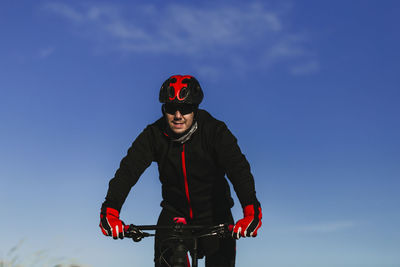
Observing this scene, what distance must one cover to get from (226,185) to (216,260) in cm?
91

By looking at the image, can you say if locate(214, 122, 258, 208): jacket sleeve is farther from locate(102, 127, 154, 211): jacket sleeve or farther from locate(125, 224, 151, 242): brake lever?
locate(125, 224, 151, 242): brake lever

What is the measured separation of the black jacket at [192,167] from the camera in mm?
6051

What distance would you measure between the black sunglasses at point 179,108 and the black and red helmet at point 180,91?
0.07 meters

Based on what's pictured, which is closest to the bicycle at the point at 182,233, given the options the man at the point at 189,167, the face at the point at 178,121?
the man at the point at 189,167

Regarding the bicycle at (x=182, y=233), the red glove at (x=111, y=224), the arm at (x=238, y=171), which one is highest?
the arm at (x=238, y=171)

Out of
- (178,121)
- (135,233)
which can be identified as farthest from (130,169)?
(135,233)

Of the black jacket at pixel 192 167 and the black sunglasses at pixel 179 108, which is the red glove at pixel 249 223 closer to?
the black jacket at pixel 192 167

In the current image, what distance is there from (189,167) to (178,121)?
1.77ft

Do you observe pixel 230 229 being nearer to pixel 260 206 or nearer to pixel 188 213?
pixel 260 206

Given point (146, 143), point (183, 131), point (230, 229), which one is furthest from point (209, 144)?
point (230, 229)

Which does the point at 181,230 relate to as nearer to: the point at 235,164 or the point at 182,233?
the point at 182,233

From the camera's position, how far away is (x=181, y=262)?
508 centimetres

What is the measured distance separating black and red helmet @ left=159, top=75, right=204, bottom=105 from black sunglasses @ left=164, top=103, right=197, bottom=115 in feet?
0.24

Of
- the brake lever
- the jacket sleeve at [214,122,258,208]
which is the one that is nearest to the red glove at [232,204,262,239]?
the jacket sleeve at [214,122,258,208]
